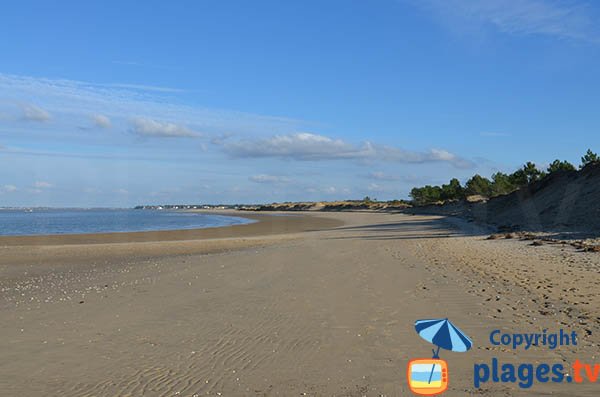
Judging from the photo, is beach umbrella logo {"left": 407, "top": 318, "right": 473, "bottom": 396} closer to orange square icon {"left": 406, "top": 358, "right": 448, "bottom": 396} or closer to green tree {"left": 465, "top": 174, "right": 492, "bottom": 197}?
orange square icon {"left": 406, "top": 358, "right": 448, "bottom": 396}

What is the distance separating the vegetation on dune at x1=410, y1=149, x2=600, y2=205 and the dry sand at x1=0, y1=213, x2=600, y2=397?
41.6 m

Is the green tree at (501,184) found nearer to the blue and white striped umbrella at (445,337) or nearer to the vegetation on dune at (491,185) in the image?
the vegetation on dune at (491,185)

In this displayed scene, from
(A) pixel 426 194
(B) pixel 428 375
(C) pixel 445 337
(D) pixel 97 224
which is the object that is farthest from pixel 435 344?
(A) pixel 426 194

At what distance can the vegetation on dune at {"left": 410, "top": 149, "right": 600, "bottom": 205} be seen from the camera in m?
75.5

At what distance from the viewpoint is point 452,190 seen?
126250 millimetres

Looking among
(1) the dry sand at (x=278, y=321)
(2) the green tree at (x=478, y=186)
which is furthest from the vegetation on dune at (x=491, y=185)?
(1) the dry sand at (x=278, y=321)

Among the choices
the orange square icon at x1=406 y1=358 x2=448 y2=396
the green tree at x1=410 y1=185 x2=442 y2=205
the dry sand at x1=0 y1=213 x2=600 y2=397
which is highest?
the green tree at x1=410 y1=185 x2=442 y2=205

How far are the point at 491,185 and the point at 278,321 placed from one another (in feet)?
321

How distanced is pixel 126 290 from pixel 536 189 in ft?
157

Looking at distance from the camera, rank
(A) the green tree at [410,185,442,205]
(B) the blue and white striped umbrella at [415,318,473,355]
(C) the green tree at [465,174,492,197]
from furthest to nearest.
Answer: (A) the green tree at [410,185,442,205] < (C) the green tree at [465,174,492,197] < (B) the blue and white striped umbrella at [415,318,473,355]

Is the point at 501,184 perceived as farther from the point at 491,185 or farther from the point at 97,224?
the point at 97,224

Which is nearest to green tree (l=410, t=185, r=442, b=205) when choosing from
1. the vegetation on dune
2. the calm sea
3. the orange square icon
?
the vegetation on dune

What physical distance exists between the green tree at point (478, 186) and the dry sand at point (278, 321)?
84.2 metres

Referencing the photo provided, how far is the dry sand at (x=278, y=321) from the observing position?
710 centimetres
